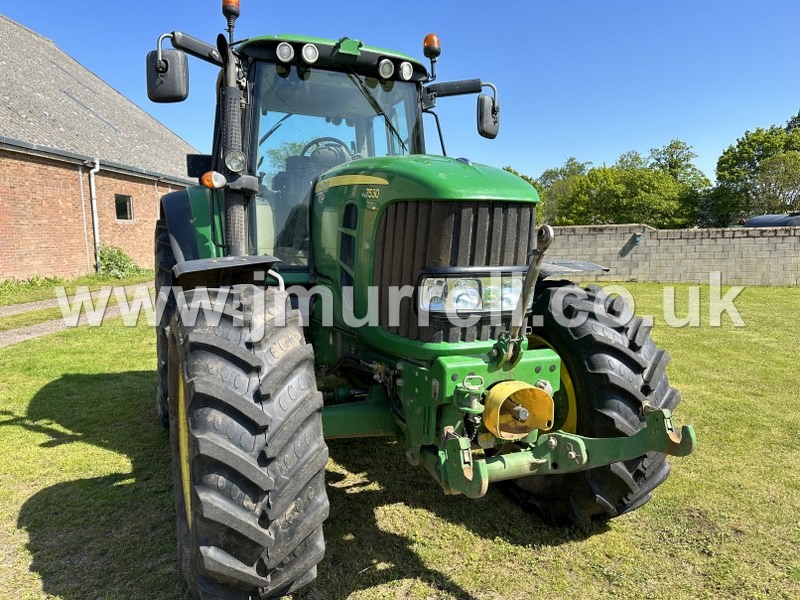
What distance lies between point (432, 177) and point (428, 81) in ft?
5.65

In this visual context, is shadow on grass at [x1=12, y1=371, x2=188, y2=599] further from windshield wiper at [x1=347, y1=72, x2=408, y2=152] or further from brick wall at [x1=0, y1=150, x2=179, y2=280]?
brick wall at [x1=0, y1=150, x2=179, y2=280]

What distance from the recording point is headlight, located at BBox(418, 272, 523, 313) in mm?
2533

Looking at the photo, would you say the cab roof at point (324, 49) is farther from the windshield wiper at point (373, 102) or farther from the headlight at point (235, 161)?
the headlight at point (235, 161)

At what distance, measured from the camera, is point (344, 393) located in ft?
10.6

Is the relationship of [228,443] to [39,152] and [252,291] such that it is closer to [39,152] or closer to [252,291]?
[252,291]

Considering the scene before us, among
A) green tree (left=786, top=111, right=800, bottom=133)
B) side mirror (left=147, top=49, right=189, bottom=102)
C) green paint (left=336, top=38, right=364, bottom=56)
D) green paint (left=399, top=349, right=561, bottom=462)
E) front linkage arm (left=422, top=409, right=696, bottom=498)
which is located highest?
green tree (left=786, top=111, right=800, bottom=133)

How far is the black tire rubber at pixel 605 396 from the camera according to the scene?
9.51 feet

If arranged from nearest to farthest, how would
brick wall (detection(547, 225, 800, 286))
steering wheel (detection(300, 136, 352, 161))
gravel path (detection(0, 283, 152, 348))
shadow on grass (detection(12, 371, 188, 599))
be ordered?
shadow on grass (detection(12, 371, 188, 599)) < steering wheel (detection(300, 136, 352, 161)) < gravel path (detection(0, 283, 152, 348)) < brick wall (detection(547, 225, 800, 286))

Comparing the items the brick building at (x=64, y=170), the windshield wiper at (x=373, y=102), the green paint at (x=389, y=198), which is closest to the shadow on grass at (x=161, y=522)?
the green paint at (x=389, y=198)

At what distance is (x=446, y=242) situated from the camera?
Result: 2.50m

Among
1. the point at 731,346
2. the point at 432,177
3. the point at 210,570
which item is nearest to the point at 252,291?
the point at 432,177

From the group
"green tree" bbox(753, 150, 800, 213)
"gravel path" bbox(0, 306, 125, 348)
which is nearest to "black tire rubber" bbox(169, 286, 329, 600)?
"gravel path" bbox(0, 306, 125, 348)

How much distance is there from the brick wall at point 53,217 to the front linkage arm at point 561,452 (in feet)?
43.6

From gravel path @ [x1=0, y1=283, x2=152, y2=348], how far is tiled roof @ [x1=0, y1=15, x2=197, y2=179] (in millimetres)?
4045
